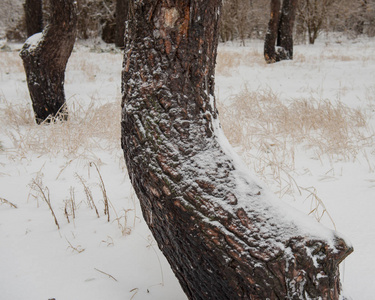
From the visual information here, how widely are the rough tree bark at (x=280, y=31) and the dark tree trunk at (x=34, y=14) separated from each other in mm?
5837

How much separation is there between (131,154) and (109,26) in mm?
15343

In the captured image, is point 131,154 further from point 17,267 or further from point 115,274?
point 17,267

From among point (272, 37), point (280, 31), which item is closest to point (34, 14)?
point (272, 37)

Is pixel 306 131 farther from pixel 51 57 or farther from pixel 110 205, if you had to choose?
pixel 51 57

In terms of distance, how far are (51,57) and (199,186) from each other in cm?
325

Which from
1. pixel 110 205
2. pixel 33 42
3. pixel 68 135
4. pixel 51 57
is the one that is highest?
pixel 33 42

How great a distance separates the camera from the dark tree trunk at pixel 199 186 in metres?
0.97

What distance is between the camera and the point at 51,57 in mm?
3604

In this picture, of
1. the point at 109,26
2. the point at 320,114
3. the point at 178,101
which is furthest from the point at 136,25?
the point at 109,26

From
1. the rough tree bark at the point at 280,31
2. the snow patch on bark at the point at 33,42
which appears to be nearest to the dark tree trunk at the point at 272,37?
the rough tree bark at the point at 280,31

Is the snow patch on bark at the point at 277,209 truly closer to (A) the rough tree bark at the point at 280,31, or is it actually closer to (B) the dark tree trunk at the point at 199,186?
(B) the dark tree trunk at the point at 199,186

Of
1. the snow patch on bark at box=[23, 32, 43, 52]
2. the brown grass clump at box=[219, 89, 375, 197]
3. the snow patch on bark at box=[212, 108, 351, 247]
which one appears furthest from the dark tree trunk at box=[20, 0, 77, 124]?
the snow patch on bark at box=[212, 108, 351, 247]

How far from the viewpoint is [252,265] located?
3.14ft

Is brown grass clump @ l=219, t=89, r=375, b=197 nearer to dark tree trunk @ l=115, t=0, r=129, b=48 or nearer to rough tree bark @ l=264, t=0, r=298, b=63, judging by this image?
rough tree bark @ l=264, t=0, r=298, b=63
